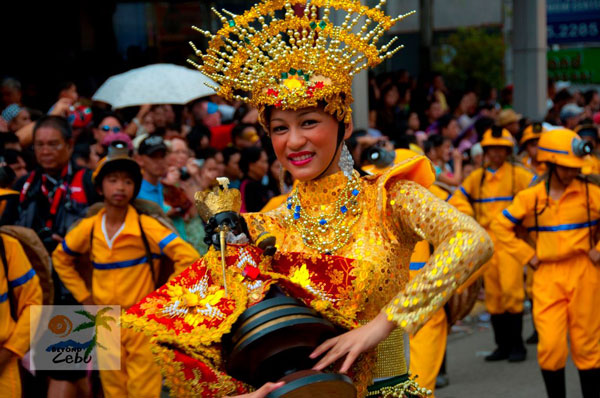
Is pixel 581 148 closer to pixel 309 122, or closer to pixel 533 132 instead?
pixel 533 132

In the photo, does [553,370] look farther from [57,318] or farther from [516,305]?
[57,318]

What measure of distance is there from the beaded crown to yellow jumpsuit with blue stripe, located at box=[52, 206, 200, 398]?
10.1 feet

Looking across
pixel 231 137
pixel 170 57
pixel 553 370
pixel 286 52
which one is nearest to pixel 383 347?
pixel 286 52

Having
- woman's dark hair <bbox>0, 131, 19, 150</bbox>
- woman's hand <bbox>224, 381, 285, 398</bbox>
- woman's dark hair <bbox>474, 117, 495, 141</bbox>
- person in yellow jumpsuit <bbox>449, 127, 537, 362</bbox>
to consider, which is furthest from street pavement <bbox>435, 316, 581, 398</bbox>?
woman's hand <bbox>224, 381, 285, 398</bbox>

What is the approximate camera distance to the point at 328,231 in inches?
138

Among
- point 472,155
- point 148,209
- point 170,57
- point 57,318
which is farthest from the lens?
point 170,57

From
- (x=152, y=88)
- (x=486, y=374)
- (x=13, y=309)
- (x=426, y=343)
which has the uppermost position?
(x=152, y=88)

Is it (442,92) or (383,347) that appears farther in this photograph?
(442,92)

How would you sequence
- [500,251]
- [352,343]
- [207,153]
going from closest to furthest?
[352,343], [207,153], [500,251]

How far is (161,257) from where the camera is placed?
21.7 feet

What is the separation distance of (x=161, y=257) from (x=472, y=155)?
643 centimetres

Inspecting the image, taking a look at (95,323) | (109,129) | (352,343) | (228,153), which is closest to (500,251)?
(228,153)

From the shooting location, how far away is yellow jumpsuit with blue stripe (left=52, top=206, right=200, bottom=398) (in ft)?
21.0

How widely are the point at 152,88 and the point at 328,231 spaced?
22.0 ft
